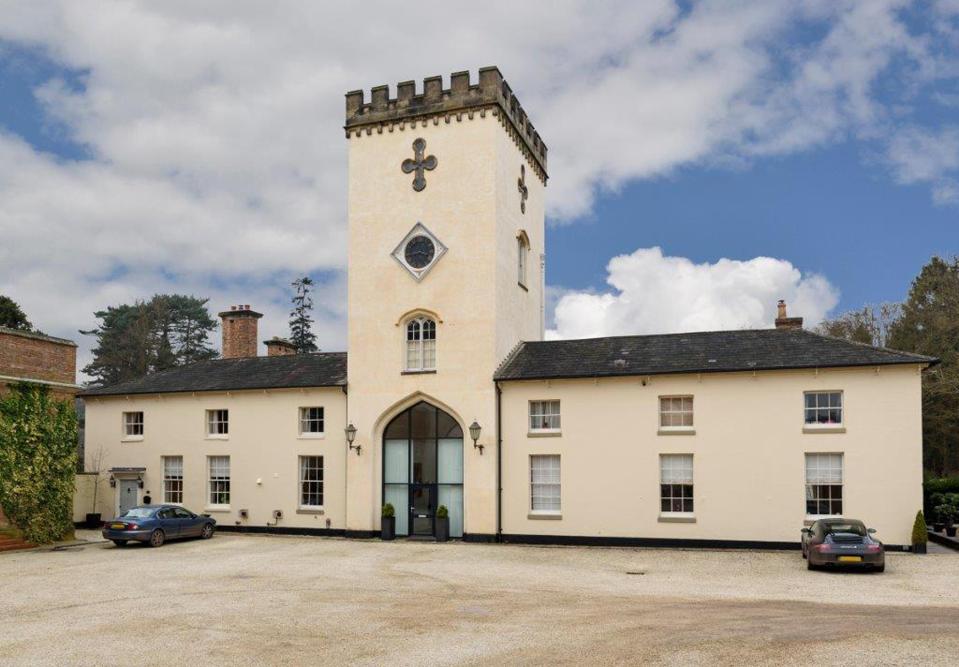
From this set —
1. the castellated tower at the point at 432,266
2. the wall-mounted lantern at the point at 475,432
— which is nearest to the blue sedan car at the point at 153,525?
the castellated tower at the point at 432,266

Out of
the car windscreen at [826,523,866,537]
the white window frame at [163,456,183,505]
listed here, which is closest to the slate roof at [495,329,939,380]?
the car windscreen at [826,523,866,537]

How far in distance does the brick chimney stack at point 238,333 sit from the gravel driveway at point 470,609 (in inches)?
621

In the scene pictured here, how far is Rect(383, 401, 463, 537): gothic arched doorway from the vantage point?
30234 mm

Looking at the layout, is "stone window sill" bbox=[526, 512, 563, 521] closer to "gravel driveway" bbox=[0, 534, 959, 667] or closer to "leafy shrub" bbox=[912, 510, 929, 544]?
"gravel driveway" bbox=[0, 534, 959, 667]

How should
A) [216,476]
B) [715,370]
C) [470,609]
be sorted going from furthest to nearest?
1. [216,476]
2. [715,370]
3. [470,609]

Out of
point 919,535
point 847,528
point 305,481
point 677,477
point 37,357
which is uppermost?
point 37,357

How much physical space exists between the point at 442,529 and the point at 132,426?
49.9 feet

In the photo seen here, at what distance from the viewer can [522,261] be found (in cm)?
3425

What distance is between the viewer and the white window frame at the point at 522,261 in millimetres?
33625

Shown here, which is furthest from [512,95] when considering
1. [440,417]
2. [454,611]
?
[454,611]

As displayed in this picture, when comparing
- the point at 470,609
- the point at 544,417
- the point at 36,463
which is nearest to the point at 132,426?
the point at 36,463

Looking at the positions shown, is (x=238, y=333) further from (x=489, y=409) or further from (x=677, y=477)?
(x=677, y=477)

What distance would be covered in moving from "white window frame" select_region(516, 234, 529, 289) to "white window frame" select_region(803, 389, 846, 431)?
1178cm

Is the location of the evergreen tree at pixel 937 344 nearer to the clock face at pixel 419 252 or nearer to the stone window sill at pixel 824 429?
the stone window sill at pixel 824 429
